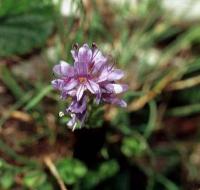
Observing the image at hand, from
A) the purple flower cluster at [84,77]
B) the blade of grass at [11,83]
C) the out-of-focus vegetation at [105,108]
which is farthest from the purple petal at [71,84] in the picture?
the blade of grass at [11,83]

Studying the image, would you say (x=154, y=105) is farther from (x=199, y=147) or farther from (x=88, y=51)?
(x=88, y=51)

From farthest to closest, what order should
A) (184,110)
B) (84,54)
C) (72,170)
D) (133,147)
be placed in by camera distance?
(184,110) → (133,147) → (72,170) → (84,54)

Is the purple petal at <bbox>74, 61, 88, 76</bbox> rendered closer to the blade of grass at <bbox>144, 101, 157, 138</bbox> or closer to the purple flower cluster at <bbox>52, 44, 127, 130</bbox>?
the purple flower cluster at <bbox>52, 44, 127, 130</bbox>

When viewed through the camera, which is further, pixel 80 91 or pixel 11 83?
pixel 11 83

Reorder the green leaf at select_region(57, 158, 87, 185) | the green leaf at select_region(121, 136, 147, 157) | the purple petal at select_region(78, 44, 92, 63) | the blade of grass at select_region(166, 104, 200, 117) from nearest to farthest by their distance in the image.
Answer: the purple petal at select_region(78, 44, 92, 63) < the green leaf at select_region(57, 158, 87, 185) < the green leaf at select_region(121, 136, 147, 157) < the blade of grass at select_region(166, 104, 200, 117)

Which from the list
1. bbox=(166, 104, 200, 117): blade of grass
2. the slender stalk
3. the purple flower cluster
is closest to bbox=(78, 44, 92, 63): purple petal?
the purple flower cluster

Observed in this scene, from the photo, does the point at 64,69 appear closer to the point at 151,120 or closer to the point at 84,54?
the point at 84,54

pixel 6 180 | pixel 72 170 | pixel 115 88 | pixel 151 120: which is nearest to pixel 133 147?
pixel 151 120
